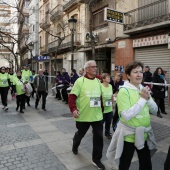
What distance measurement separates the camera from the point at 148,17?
1134 centimetres

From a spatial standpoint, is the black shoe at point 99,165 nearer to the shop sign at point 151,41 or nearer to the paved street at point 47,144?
the paved street at point 47,144

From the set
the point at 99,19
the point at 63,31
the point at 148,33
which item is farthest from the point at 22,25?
the point at 148,33

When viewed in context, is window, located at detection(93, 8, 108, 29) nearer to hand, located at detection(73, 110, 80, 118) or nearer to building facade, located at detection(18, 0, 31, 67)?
building facade, located at detection(18, 0, 31, 67)

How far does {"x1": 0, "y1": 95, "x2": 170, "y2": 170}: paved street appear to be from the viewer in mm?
3863

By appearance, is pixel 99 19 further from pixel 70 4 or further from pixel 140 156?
pixel 140 156

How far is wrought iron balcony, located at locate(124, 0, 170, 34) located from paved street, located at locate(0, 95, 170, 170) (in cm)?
485

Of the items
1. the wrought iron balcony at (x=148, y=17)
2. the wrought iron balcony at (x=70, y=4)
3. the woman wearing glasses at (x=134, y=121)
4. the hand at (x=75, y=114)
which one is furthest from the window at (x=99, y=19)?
the woman wearing glasses at (x=134, y=121)

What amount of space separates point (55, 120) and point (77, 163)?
3.55 m

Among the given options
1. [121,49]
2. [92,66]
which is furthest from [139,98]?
[121,49]

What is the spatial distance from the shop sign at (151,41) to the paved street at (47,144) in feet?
13.8

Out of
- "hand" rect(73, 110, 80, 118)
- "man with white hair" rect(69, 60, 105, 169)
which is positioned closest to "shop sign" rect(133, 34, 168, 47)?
"man with white hair" rect(69, 60, 105, 169)

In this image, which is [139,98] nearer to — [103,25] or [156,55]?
[156,55]

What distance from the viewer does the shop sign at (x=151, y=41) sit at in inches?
404

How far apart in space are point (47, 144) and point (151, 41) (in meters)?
8.15
